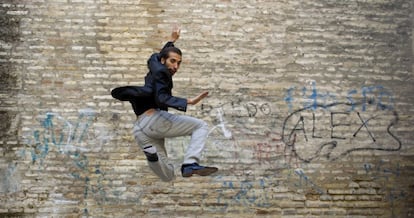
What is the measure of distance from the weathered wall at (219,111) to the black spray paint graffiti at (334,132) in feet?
0.05

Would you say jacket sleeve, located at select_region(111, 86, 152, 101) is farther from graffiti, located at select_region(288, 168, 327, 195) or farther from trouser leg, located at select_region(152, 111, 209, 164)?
graffiti, located at select_region(288, 168, 327, 195)

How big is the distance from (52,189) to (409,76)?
5.33 m

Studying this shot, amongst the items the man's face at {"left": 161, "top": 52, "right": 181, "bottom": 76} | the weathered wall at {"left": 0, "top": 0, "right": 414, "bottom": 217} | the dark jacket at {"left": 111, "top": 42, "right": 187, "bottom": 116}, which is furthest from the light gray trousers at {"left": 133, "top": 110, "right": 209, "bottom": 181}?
the weathered wall at {"left": 0, "top": 0, "right": 414, "bottom": 217}

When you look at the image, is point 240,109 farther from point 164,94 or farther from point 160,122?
point 164,94

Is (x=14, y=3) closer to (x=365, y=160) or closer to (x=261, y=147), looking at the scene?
(x=261, y=147)

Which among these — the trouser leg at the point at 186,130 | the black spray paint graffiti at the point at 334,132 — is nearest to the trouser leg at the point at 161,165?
the trouser leg at the point at 186,130

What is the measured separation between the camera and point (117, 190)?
25.4ft

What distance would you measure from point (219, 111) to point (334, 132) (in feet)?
5.51

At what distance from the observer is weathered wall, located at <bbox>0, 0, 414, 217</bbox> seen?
7773 mm

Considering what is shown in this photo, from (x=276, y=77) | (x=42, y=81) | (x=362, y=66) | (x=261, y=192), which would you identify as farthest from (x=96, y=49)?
(x=362, y=66)

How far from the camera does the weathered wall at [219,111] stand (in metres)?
7.77

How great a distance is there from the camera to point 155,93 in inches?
189

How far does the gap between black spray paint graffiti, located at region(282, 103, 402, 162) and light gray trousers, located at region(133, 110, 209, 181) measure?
316 centimetres

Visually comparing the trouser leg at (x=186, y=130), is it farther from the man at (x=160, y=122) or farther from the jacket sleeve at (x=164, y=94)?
the jacket sleeve at (x=164, y=94)
